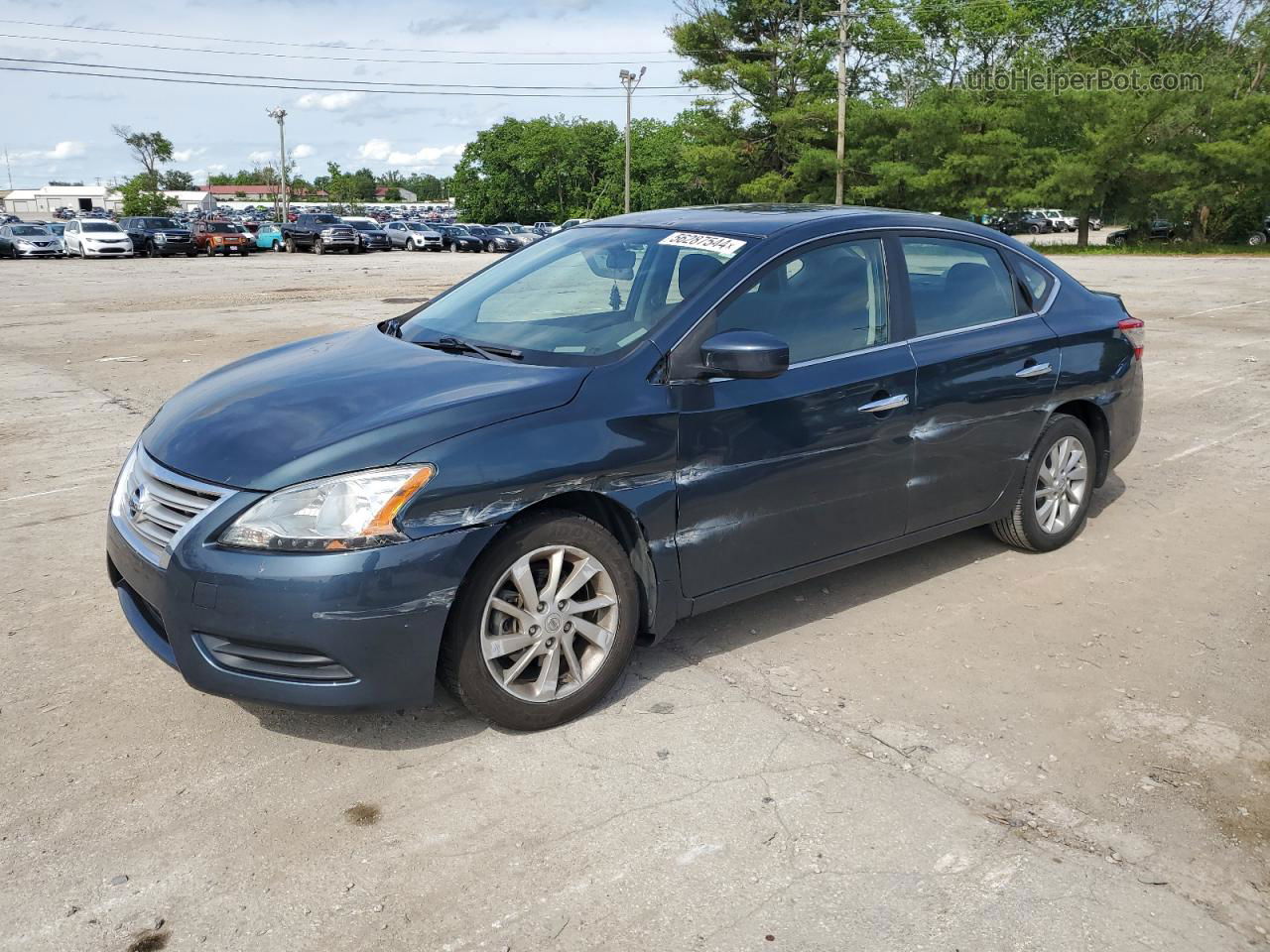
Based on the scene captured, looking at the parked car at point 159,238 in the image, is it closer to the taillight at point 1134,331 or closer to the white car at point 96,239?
the white car at point 96,239

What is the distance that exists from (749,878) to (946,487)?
2351 mm

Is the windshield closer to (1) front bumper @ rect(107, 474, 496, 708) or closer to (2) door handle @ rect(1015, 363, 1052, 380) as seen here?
(1) front bumper @ rect(107, 474, 496, 708)

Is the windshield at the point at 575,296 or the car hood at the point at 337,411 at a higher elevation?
the windshield at the point at 575,296

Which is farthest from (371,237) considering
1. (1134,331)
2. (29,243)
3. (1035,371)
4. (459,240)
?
(1035,371)

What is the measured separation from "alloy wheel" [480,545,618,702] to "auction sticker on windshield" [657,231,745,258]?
1369 millimetres

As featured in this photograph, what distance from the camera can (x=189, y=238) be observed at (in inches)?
1682

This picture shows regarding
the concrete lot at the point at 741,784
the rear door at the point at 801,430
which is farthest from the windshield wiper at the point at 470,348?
the concrete lot at the point at 741,784

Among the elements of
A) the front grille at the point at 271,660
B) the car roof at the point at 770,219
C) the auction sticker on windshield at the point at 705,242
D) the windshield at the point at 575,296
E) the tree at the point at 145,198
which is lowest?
the front grille at the point at 271,660

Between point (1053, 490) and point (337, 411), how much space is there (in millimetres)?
3493

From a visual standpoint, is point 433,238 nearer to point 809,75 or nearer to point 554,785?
point 809,75

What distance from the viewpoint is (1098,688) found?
13.1ft

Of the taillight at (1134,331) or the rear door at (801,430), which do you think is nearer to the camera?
the rear door at (801,430)

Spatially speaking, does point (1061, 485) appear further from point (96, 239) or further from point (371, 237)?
point (371, 237)

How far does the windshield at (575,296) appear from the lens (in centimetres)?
401
